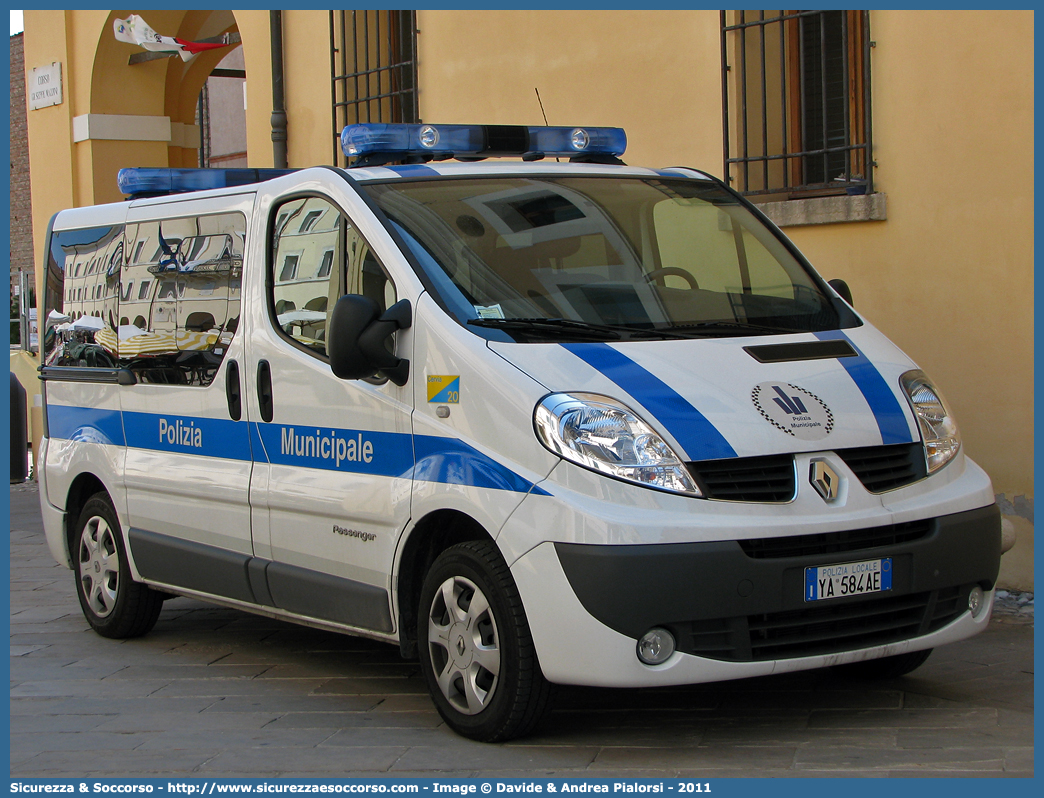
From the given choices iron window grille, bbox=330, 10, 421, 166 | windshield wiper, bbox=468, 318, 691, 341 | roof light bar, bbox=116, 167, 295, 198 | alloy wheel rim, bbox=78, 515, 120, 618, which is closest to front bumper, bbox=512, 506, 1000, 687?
windshield wiper, bbox=468, 318, 691, 341

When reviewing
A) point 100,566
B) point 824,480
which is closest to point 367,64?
point 100,566

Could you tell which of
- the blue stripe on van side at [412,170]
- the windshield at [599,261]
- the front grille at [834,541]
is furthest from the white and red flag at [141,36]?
the front grille at [834,541]

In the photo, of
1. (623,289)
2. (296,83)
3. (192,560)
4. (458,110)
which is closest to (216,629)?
(192,560)

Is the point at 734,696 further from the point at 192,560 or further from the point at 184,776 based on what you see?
the point at 192,560

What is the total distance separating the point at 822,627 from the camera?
441 cm

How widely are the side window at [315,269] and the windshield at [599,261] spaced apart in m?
0.19

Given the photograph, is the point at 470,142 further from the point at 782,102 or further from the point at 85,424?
the point at 782,102

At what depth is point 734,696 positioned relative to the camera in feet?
16.9

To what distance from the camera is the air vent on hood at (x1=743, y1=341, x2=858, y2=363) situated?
15.4 ft

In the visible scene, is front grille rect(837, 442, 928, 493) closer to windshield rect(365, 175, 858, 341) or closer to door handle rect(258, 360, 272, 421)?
windshield rect(365, 175, 858, 341)

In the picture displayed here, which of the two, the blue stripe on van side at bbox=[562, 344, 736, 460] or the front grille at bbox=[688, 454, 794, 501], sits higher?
the blue stripe on van side at bbox=[562, 344, 736, 460]

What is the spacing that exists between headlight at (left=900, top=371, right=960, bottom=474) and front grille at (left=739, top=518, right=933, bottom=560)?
240 mm

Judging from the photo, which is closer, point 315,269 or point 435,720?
point 435,720

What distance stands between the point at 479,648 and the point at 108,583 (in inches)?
117
